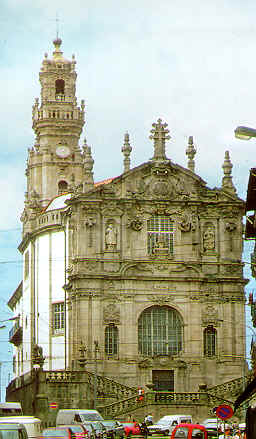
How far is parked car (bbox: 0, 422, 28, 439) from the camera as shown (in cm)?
3875

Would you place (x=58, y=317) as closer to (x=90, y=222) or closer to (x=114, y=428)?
(x=90, y=222)

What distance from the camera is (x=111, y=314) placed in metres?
81.3

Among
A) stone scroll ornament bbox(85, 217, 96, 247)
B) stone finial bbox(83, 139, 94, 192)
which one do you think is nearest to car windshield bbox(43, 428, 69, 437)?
stone scroll ornament bbox(85, 217, 96, 247)

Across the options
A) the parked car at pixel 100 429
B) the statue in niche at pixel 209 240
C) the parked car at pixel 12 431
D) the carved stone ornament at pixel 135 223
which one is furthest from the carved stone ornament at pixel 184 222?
the parked car at pixel 12 431

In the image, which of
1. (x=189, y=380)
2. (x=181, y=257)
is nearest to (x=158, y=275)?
(x=181, y=257)

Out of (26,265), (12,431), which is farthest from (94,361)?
(12,431)

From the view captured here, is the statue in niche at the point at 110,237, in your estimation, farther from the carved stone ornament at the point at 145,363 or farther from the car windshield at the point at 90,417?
the car windshield at the point at 90,417

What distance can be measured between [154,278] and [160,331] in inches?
146

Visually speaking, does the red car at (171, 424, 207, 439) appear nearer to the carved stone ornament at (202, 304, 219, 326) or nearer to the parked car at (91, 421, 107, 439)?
the parked car at (91, 421, 107, 439)

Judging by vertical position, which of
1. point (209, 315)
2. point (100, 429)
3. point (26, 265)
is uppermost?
point (26, 265)

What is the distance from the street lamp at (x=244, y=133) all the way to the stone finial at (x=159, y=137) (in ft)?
174

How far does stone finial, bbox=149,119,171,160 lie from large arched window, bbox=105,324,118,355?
1241 cm

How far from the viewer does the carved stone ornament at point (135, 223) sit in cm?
8225

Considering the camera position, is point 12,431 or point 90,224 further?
point 90,224
